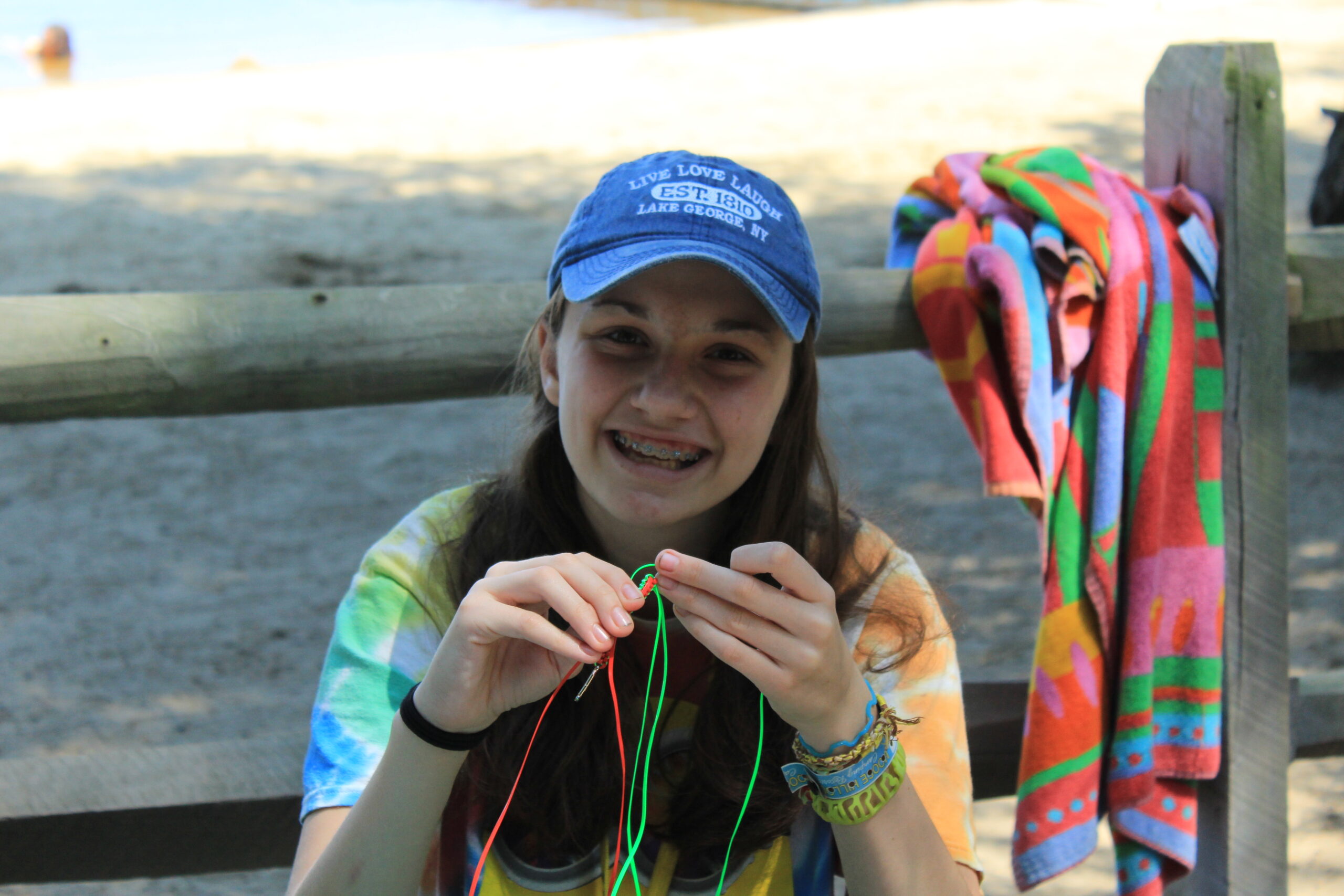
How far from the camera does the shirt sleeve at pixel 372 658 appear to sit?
1626 mm

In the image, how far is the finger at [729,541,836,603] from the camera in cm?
136

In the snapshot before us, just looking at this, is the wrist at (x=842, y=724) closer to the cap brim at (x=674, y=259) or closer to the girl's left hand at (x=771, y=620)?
the girl's left hand at (x=771, y=620)

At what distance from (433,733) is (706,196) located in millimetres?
741

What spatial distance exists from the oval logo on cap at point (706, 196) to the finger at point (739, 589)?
48cm

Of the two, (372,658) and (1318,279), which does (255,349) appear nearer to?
(372,658)

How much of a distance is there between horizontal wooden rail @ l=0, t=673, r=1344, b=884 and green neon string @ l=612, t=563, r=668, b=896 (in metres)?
0.67

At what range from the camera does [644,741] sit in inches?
66.9

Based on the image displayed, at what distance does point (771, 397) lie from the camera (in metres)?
1.65

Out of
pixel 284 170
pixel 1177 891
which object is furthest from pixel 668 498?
pixel 284 170

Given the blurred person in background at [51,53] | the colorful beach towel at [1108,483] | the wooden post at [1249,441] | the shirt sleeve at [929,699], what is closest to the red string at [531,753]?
the shirt sleeve at [929,699]

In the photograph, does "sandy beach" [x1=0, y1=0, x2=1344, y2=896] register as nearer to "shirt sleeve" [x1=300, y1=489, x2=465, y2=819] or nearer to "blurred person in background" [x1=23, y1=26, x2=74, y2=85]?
"shirt sleeve" [x1=300, y1=489, x2=465, y2=819]

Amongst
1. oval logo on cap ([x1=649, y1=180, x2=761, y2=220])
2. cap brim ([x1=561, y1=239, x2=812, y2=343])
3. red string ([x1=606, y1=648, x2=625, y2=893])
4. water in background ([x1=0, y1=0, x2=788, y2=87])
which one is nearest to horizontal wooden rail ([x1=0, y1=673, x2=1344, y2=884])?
red string ([x1=606, y1=648, x2=625, y2=893])

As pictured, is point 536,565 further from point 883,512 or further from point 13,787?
point 13,787

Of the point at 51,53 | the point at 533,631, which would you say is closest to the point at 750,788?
the point at 533,631
